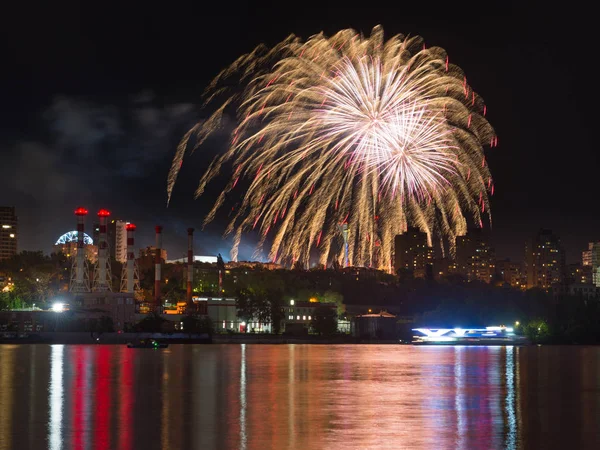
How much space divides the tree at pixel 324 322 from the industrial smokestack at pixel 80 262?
30.2 m

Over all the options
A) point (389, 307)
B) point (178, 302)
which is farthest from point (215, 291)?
point (389, 307)

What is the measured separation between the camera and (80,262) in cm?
11900

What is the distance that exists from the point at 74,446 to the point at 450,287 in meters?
134

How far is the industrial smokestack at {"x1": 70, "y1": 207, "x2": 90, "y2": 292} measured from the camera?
115m

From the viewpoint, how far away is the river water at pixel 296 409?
22984 millimetres

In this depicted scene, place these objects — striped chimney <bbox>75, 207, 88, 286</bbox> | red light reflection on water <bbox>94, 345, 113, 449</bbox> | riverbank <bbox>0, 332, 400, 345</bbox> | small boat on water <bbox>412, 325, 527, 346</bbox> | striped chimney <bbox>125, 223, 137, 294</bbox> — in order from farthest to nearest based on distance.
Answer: striped chimney <bbox>125, 223, 137, 294</bbox>, small boat on water <bbox>412, 325, 527, 346</bbox>, striped chimney <bbox>75, 207, 88, 286</bbox>, riverbank <bbox>0, 332, 400, 345</bbox>, red light reflection on water <bbox>94, 345, 113, 449</bbox>

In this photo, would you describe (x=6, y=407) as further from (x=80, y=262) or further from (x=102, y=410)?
(x=80, y=262)

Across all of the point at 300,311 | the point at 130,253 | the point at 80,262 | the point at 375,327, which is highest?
the point at 130,253

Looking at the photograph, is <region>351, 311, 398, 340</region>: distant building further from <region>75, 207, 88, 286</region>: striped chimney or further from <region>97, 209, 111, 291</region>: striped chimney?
<region>75, 207, 88, 286</region>: striped chimney

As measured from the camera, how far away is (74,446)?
2192cm

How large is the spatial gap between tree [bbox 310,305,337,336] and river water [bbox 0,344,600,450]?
7551 centimetres

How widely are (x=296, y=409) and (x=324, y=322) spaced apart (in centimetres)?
9763

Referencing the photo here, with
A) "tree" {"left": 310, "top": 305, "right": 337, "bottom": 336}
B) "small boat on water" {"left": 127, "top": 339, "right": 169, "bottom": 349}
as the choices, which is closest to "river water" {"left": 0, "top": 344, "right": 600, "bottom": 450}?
"small boat on water" {"left": 127, "top": 339, "right": 169, "bottom": 349}

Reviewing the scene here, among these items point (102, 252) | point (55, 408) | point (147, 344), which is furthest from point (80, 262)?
point (55, 408)
